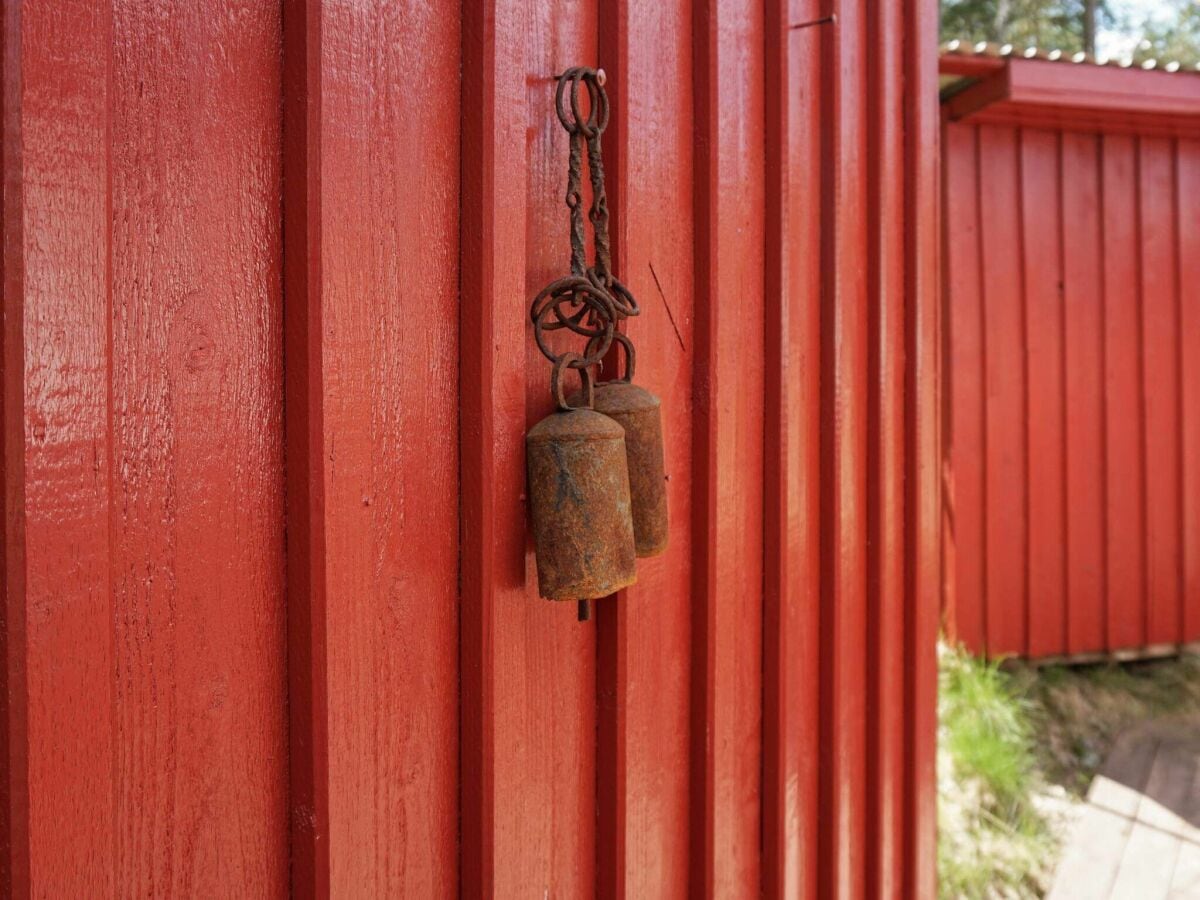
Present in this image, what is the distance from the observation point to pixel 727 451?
2016 mm

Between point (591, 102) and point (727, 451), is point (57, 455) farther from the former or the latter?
point (727, 451)

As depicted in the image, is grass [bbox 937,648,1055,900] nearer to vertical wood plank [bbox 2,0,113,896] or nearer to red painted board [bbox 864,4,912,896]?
red painted board [bbox 864,4,912,896]

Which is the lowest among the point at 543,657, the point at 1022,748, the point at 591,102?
the point at 1022,748

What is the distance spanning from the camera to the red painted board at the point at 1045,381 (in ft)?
19.3

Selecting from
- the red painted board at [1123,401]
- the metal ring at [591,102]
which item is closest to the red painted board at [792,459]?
the metal ring at [591,102]

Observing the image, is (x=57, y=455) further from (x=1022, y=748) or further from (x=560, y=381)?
(x=1022, y=748)

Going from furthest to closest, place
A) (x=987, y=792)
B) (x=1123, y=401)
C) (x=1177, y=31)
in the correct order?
(x=1177, y=31), (x=1123, y=401), (x=987, y=792)

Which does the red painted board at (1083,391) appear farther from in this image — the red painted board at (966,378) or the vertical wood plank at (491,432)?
the vertical wood plank at (491,432)

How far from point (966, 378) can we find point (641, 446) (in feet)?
16.2

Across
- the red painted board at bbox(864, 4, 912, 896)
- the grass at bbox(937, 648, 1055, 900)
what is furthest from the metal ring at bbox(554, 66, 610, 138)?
the grass at bbox(937, 648, 1055, 900)

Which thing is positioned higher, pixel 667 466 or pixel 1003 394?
pixel 1003 394

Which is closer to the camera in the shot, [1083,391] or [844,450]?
[844,450]

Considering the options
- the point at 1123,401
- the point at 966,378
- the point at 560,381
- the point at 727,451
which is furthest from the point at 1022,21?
the point at 560,381

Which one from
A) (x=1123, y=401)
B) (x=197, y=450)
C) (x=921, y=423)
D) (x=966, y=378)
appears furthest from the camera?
(x=1123, y=401)
